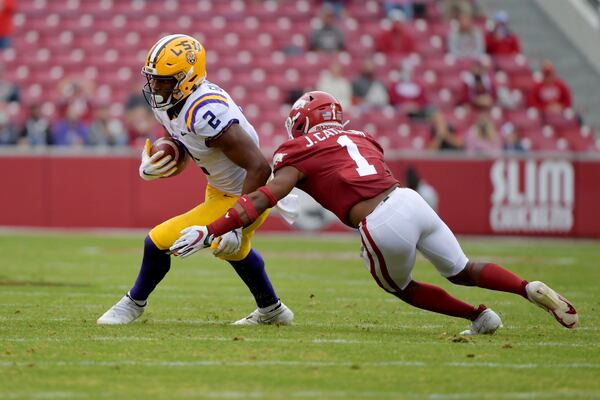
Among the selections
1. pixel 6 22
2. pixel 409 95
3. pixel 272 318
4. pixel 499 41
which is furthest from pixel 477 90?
pixel 272 318

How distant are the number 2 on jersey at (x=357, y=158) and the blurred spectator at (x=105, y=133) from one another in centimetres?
1002

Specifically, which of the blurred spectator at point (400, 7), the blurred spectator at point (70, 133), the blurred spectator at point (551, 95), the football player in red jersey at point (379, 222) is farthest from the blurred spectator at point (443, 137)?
the football player in red jersey at point (379, 222)

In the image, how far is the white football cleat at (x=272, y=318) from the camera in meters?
7.02

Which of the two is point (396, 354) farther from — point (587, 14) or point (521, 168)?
point (587, 14)

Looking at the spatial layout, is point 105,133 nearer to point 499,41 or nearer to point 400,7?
point 400,7

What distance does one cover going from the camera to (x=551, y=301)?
6.27 metres

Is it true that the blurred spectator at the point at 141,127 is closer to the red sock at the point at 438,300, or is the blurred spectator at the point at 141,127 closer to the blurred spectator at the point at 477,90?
the blurred spectator at the point at 477,90

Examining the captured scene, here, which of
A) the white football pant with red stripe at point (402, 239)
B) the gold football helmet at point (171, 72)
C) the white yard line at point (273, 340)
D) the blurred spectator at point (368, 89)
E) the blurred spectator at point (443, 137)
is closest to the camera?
the white yard line at point (273, 340)

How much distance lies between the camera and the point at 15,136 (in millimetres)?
16469

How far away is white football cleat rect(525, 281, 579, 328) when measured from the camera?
6246mm

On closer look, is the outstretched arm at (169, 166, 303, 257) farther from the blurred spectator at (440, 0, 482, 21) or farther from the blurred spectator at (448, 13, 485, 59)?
the blurred spectator at (440, 0, 482, 21)

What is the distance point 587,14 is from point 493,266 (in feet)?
46.3

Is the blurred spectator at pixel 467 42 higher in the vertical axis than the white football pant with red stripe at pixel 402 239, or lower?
lower

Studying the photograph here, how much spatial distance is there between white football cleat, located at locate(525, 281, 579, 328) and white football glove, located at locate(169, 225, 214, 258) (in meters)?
1.80
